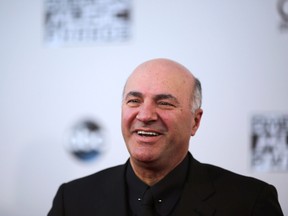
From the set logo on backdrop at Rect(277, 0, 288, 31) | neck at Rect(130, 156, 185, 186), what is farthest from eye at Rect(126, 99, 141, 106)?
logo on backdrop at Rect(277, 0, 288, 31)

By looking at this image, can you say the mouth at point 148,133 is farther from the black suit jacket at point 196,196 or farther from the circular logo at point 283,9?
the circular logo at point 283,9

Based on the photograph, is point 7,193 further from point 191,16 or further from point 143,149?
point 191,16

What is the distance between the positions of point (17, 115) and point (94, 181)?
0.65 metres

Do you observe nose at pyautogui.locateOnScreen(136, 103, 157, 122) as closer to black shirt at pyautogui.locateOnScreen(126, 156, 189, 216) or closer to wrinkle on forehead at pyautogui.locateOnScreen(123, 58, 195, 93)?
wrinkle on forehead at pyautogui.locateOnScreen(123, 58, 195, 93)

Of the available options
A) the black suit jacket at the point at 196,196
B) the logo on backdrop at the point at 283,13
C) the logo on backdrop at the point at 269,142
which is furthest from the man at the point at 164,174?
the logo on backdrop at the point at 283,13

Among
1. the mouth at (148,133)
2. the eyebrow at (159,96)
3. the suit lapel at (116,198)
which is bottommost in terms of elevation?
the suit lapel at (116,198)

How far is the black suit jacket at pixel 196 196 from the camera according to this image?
1.06m

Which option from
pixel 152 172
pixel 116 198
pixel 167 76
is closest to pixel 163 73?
pixel 167 76

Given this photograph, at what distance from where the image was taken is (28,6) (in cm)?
169

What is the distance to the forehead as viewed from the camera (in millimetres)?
1044

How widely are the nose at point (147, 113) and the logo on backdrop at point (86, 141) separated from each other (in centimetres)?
61

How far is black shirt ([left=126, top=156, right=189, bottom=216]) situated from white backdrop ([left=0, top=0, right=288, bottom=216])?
1.45 feet

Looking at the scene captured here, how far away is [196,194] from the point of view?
1079 millimetres

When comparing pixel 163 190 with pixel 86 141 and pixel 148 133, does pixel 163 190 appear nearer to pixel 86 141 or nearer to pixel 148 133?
pixel 148 133
